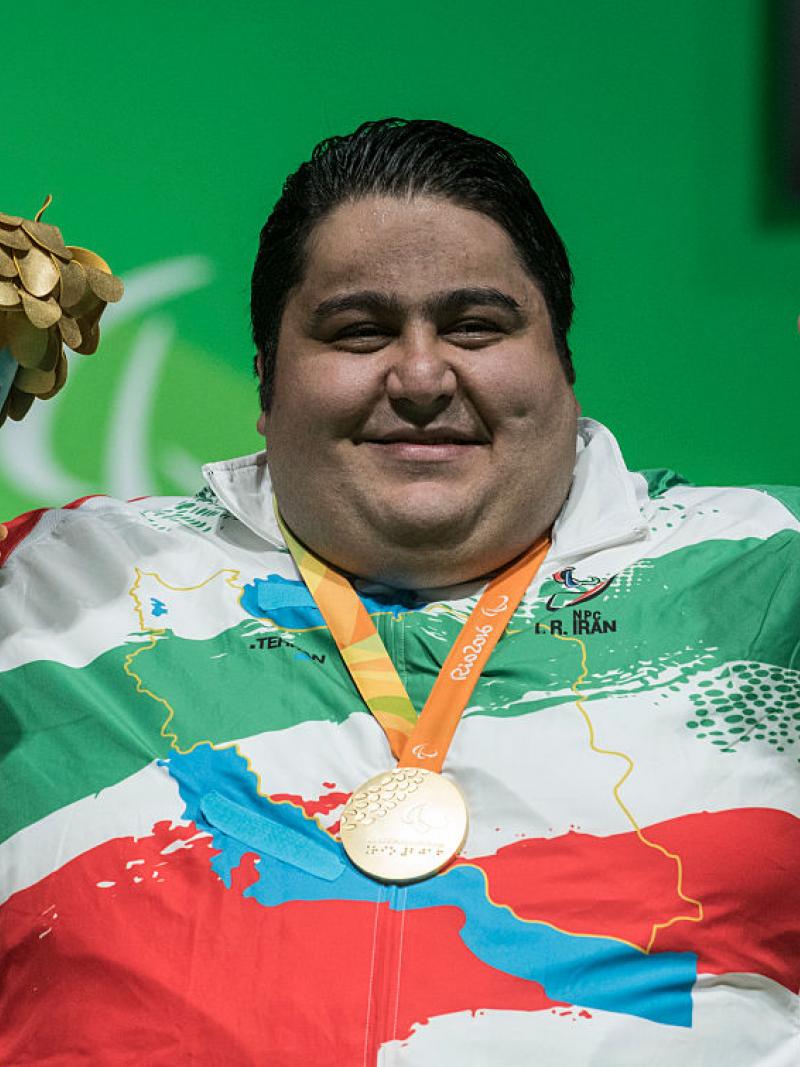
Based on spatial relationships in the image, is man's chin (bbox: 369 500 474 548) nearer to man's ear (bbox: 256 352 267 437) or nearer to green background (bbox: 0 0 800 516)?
man's ear (bbox: 256 352 267 437)

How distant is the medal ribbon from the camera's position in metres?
1.36

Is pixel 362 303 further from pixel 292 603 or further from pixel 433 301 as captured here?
pixel 292 603

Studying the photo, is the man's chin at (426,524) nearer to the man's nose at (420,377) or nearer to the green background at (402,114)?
the man's nose at (420,377)

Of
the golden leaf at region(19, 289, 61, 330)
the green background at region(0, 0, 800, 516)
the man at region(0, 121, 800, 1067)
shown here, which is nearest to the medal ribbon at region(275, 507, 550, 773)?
the man at region(0, 121, 800, 1067)

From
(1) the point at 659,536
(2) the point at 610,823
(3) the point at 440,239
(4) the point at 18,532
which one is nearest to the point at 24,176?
(4) the point at 18,532

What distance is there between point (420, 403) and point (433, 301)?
4.3 inches

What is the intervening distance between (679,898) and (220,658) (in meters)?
0.49

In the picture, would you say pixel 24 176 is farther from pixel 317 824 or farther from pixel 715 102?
pixel 317 824

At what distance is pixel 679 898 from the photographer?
1246mm

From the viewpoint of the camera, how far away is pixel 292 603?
1.48m

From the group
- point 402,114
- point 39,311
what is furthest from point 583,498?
point 402,114

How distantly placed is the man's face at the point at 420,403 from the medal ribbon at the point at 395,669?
0.13 ft

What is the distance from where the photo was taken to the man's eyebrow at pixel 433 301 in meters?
1.48

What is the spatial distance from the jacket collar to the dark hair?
9cm
